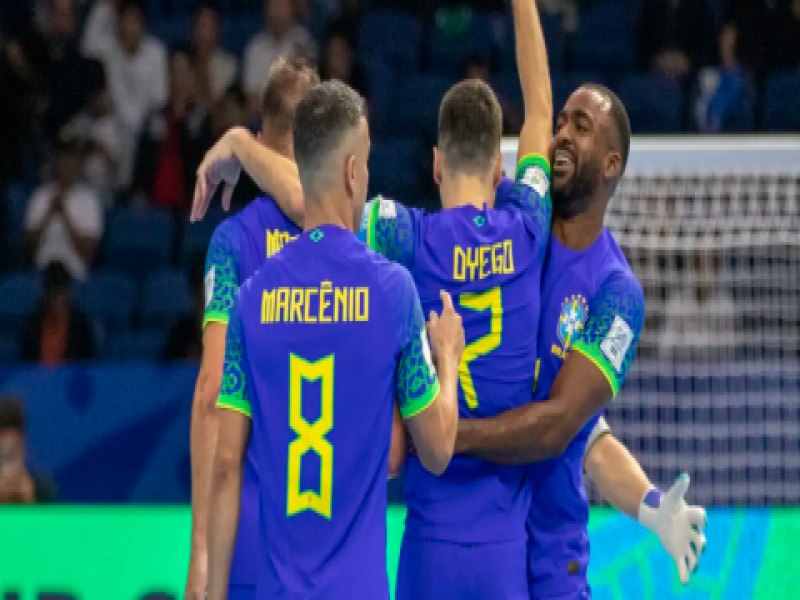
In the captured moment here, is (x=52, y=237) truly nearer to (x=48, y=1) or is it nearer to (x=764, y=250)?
(x=48, y=1)

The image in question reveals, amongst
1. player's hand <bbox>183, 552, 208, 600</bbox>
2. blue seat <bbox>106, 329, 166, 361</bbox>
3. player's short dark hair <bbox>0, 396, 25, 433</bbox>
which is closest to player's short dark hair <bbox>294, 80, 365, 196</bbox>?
player's hand <bbox>183, 552, 208, 600</bbox>

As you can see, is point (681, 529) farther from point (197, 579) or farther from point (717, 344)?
point (717, 344)

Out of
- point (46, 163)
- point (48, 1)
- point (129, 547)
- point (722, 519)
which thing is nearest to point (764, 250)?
point (722, 519)

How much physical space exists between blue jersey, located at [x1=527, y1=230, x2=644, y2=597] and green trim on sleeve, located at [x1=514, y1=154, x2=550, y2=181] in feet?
0.98

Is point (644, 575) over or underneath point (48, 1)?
underneath

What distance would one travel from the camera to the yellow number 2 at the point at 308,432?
4.12m

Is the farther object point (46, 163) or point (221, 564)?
point (46, 163)

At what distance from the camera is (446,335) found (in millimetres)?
4344

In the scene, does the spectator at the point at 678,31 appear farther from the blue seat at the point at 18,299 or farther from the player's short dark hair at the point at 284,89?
the player's short dark hair at the point at 284,89

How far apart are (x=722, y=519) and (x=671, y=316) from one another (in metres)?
1.20

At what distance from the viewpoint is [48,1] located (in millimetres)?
13547

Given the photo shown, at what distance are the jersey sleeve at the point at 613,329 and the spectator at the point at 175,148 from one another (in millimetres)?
7161

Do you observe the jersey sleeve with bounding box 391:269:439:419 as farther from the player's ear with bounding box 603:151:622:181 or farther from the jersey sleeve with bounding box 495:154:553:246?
Answer: the player's ear with bounding box 603:151:622:181

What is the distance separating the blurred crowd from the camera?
11750 millimetres
